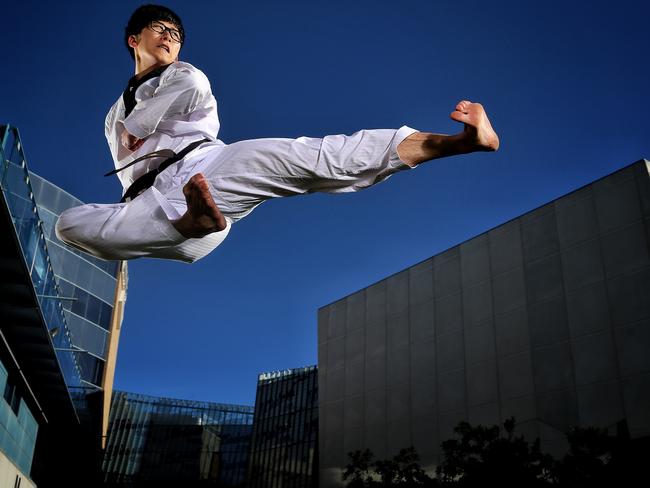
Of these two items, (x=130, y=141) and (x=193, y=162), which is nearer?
(x=193, y=162)

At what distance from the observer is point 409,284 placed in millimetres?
29500

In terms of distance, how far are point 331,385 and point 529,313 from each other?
12035 millimetres

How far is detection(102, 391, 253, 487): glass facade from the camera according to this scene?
180 feet

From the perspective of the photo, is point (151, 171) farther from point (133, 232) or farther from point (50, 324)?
point (50, 324)

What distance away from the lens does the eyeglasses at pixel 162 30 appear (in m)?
3.12

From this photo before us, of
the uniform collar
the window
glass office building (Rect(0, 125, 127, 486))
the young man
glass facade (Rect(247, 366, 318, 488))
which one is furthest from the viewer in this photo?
glass facade (Rect(247, 366, 318, 488))

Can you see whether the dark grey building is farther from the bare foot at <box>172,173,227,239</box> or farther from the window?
the bare foot at <box>172,173,227,239</box>

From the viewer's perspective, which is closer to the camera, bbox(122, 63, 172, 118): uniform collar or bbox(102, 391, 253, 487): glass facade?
bbox(122, 63, 172, 118): uniform collar

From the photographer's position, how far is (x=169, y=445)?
55.5 metres

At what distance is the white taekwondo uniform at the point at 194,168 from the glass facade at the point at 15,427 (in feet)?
51.8

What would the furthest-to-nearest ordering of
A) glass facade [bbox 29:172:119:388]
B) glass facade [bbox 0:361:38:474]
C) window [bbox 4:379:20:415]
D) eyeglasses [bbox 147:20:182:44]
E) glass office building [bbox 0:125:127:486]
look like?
glass facade [bbox 29:172:119:388], window [bbox 4:379:20:415], glass facade [bbox 0:361:38:474], glass office building [bbox 0:125:127:486], eyeglasses [bbox 147:20:182:44]

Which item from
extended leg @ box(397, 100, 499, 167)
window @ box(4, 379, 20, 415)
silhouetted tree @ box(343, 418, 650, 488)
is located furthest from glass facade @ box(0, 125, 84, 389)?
silhouetted tree @ box(343, 418, 650, 488)

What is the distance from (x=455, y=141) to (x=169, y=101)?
1.15m

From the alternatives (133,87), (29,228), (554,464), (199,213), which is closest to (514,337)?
(554,464)
